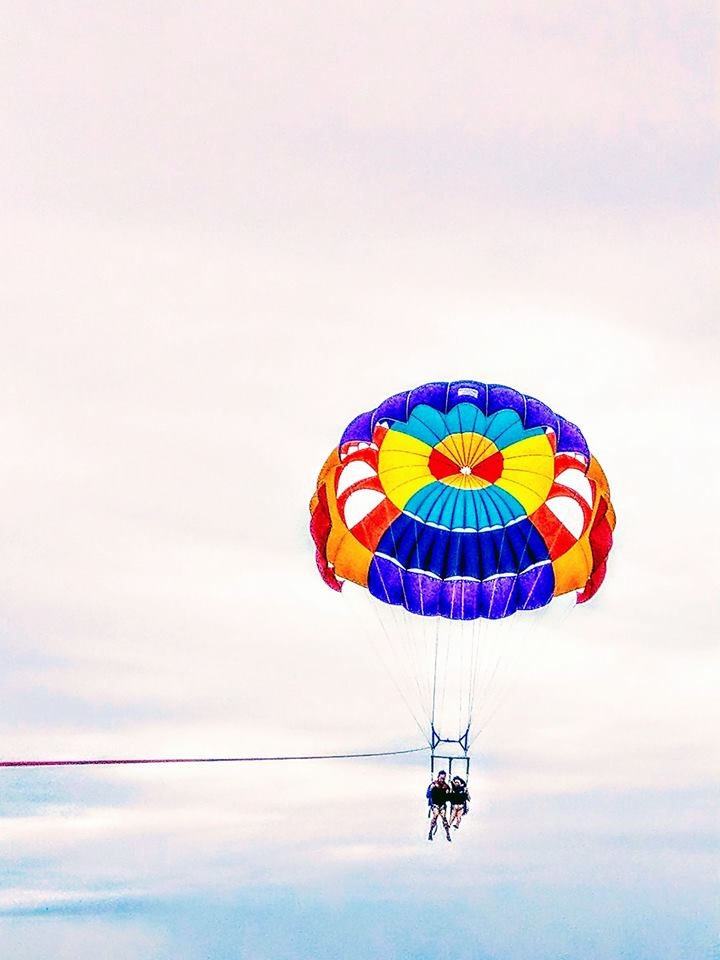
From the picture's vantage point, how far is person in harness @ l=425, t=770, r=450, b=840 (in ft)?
90.5

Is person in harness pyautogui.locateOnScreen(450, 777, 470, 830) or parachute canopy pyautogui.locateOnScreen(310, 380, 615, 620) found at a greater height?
parachute canopy pyautogui.locateOnScreen(310, 380, 615, 620)

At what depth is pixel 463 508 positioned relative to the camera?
2988 cm

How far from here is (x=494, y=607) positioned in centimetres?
2984

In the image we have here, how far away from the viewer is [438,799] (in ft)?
90.8

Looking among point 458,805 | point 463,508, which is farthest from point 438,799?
point 463,508

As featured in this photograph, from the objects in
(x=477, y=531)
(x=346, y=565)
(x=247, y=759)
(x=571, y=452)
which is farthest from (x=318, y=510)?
(x=247, y=759)

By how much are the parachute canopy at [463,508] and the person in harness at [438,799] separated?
3645 mm

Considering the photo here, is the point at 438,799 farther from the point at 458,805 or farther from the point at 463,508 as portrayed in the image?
the point at 463,508

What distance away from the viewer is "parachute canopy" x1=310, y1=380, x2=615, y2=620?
2869 centimetres

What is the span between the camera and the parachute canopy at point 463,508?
2869 cm

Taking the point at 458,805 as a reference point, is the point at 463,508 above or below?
above

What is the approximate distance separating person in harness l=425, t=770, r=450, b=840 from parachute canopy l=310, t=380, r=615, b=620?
143 inches

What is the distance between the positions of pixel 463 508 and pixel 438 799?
19.1ft

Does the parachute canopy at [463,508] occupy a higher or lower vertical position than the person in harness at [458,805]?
higher
